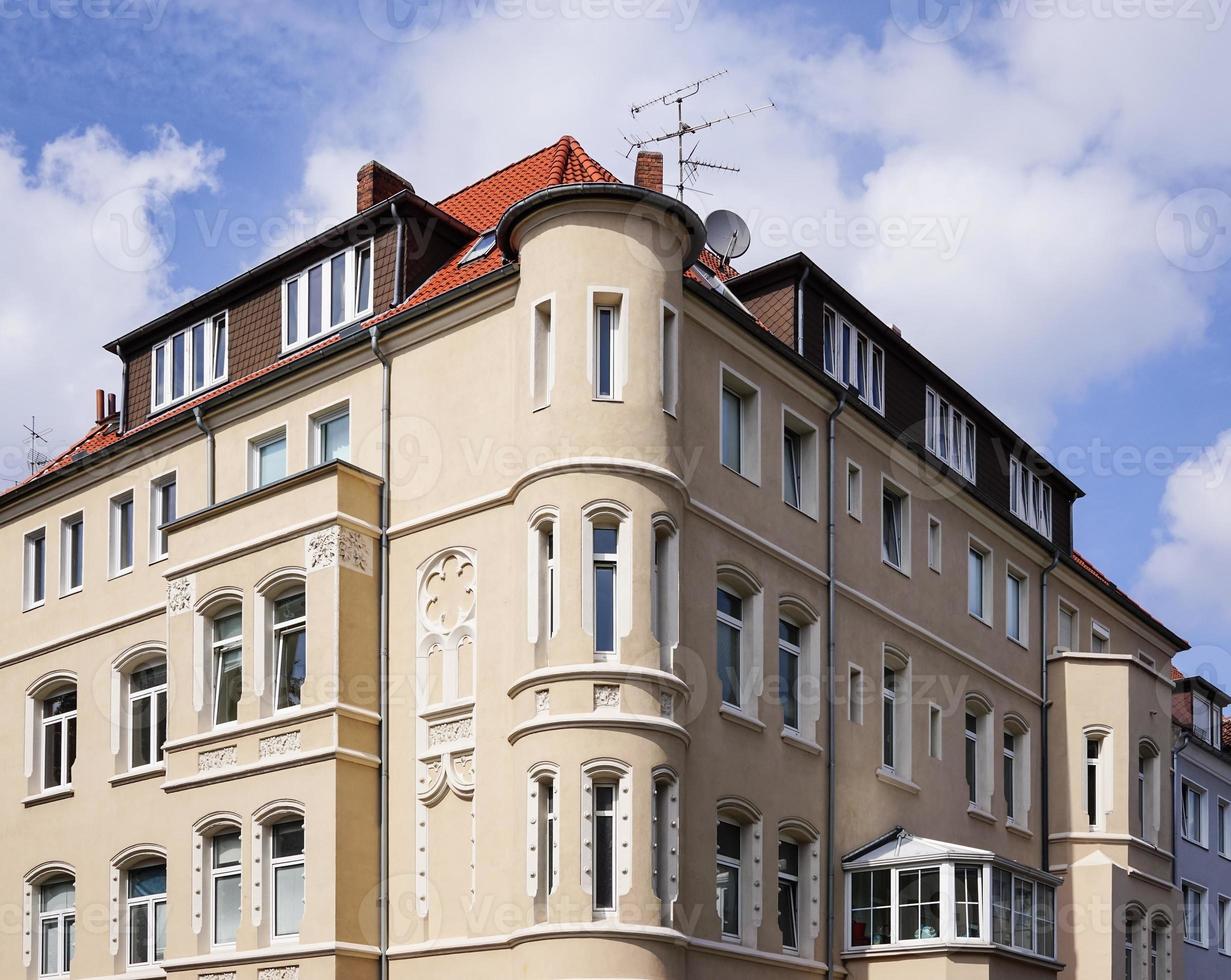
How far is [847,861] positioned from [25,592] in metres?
17.1

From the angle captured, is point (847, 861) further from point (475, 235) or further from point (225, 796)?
point (475, 235)

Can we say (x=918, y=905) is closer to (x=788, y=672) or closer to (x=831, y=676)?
(x=831, y=676)

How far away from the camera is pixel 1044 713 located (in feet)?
135

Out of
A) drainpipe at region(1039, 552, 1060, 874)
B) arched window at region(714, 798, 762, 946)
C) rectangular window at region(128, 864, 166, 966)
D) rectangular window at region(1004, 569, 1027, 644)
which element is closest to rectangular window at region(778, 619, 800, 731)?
arched window at region(714, 798, 762, 946)

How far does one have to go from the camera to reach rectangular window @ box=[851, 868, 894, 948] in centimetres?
3147

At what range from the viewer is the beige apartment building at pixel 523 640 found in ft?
90.8

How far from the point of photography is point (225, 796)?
99.6 ft

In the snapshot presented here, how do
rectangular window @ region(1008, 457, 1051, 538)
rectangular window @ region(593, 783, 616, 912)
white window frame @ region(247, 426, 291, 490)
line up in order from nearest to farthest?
1. rectangular window @ region(593, 783, 616, 912)
2. white window frame @ region(247, 426, 291, 490)
3. rectangular window @ region(1008, 457, 1051, 538)

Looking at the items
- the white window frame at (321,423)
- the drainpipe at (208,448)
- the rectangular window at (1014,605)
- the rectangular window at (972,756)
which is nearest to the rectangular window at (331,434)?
the white window frame at (321,423)

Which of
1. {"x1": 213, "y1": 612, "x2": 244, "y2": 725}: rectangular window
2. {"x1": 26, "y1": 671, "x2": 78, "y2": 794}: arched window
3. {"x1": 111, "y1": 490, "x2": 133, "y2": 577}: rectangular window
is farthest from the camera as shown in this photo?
{"x1": 26, "y1": 671, "x2": 78, "y2": 794}: arched window

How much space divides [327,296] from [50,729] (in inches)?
395

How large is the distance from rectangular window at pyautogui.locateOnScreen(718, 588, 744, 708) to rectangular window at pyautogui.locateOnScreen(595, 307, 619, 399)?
13.7 ft

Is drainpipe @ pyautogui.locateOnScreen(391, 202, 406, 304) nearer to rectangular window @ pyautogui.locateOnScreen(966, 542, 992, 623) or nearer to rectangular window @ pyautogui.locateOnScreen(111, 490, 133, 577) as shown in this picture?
rectangular window @ pyautogui.locateOnScreen(111, 490, 133, 577)

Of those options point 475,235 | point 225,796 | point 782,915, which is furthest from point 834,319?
point 225,796
